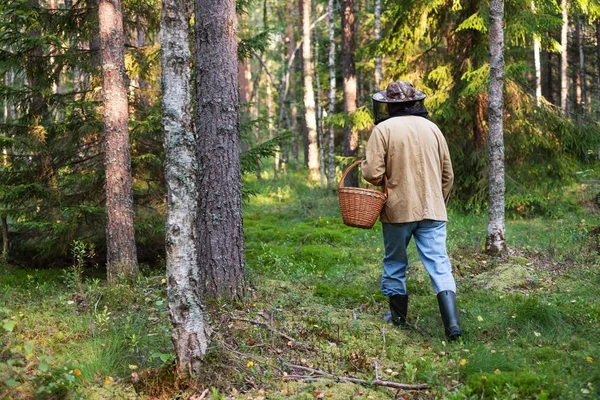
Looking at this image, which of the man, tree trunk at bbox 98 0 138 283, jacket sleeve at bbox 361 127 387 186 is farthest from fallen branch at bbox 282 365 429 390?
tree trunk at bbox 98 0 138 283

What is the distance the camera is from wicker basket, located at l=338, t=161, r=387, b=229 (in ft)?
18.0

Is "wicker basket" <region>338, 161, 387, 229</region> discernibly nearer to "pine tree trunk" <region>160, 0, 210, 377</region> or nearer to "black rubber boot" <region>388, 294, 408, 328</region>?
"black rubber boot" <region>388, 294, 408, 328</region>

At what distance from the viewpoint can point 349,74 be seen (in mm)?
16922

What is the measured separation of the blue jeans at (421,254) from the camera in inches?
213

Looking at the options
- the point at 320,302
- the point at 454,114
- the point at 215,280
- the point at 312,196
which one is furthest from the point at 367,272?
the point at 312,196

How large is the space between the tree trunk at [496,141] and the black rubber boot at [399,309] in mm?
3227

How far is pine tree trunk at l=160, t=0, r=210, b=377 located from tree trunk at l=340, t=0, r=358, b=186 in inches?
475

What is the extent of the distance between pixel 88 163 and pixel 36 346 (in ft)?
16.8

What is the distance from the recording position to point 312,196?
676 inches

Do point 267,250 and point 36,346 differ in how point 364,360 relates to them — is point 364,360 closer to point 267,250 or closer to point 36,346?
point 36,346

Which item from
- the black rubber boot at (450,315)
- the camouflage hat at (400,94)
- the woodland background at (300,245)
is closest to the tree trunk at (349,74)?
the woodland background at (300,245)

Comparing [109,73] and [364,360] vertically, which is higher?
[109,73]

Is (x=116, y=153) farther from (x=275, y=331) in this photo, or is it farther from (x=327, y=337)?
(x=327, y=337)

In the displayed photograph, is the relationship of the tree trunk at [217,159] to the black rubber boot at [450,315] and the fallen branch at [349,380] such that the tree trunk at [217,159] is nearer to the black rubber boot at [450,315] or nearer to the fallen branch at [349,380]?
the fallen branch at [349,380]
